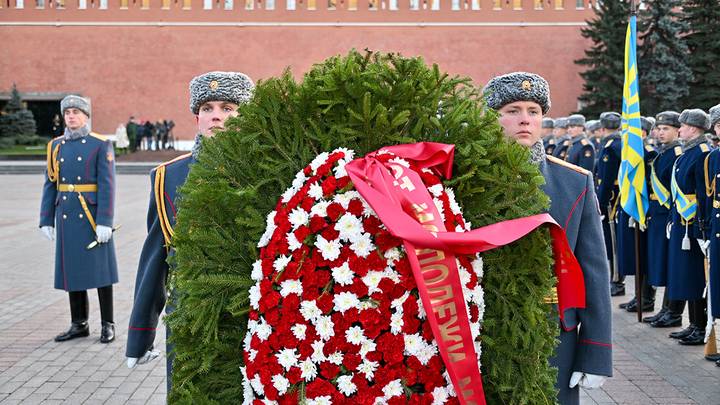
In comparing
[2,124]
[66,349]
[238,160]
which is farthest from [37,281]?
[2,124]

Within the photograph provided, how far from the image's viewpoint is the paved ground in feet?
14.6

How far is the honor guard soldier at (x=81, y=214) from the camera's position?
565 centimetres

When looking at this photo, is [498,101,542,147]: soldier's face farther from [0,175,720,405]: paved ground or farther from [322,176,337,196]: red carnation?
[0,175,720,405]: paved ground

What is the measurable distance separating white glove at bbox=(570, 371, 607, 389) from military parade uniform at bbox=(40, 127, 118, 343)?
13.2 feet

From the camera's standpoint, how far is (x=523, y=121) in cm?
267

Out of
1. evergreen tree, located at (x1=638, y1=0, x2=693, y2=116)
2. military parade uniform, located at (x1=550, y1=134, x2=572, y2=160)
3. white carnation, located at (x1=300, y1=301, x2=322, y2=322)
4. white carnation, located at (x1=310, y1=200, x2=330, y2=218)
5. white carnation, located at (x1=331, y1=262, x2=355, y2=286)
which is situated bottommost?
military parade uniform, located at (x1=550, y1=134, x2=572, y2=160)

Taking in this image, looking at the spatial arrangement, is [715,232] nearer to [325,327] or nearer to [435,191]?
[435,191]

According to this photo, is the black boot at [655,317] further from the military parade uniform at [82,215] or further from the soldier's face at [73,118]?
the soldier's face at [73,118]

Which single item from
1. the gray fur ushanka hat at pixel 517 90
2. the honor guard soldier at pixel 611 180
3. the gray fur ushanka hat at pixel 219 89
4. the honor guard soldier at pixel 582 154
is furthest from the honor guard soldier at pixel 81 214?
the honor guard soldier at pixel 582 154

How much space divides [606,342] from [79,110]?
4483 millimetres

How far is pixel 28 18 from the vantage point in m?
34.6

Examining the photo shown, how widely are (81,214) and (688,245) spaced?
4.59m

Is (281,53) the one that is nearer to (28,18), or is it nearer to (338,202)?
(28,18)

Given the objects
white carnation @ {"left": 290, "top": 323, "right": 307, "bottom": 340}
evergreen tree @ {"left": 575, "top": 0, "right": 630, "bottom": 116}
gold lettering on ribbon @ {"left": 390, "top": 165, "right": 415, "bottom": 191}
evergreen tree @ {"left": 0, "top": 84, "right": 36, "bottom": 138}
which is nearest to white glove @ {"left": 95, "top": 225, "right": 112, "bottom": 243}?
white carnation @ {"left": 290, "top": 323, "right": 307, "bottom": 340}
